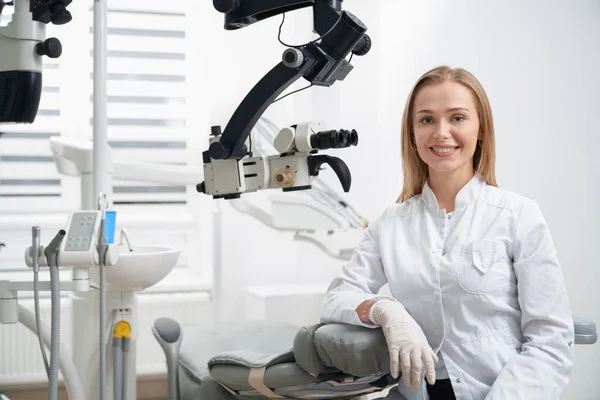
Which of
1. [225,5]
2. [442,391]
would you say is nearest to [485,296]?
[442,391]

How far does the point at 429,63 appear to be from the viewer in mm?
3857

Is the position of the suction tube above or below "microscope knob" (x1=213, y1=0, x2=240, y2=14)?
below

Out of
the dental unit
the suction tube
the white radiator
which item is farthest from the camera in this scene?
the white radiator

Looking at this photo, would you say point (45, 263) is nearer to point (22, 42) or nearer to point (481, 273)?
point (22, 42)

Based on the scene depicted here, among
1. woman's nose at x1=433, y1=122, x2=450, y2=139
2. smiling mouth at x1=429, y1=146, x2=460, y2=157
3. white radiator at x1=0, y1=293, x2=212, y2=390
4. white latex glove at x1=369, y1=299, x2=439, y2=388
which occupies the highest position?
woman's nose at x1=433, y1=122, x2=450, y2=139

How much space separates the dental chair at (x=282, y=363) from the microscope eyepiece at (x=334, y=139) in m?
0.44

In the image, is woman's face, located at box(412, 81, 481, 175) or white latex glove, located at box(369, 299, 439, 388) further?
woman's face, located at box(412, 81, 481, 175)

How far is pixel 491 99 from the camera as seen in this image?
364 cm

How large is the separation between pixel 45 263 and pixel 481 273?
116cm

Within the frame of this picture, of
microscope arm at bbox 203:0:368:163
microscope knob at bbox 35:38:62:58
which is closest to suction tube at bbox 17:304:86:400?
microscope knob at bbox 35:38:62:58

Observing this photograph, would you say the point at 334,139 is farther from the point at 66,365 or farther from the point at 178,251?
the point at 66,365

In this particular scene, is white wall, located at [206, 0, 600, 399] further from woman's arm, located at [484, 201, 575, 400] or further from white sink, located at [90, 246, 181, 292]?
woman's arm, located at [484, 201, 575, 400]

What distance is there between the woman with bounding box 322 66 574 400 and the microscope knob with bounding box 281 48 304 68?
503 mm

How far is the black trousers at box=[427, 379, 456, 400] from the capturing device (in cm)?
166
